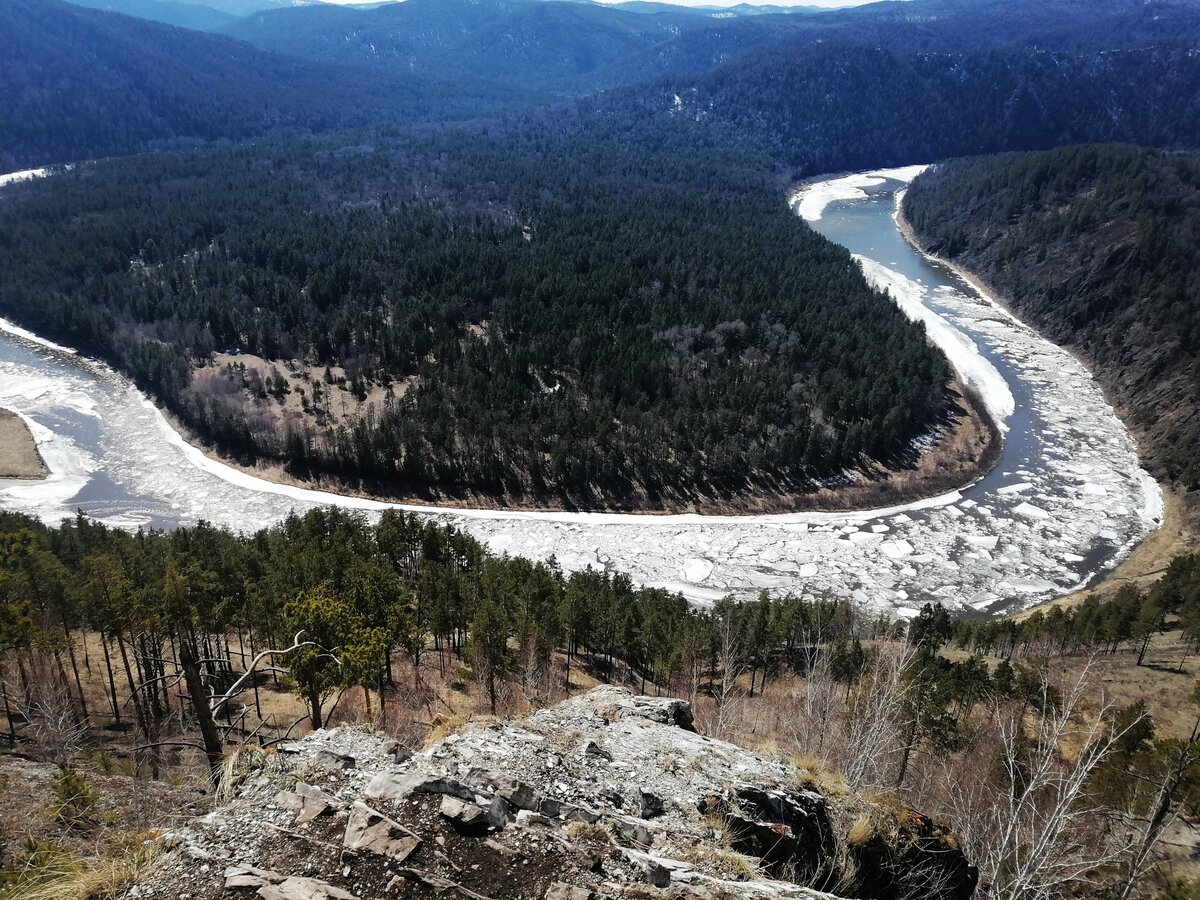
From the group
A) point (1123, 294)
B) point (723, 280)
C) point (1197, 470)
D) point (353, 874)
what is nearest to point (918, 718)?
point (353, 874)

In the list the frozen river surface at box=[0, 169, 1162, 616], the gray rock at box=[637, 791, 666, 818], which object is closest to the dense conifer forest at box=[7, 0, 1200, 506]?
the frozen river surface at box=[0, 169, 1162, 616]

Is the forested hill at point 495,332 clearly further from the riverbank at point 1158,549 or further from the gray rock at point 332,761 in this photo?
the gray rock at point 332,761

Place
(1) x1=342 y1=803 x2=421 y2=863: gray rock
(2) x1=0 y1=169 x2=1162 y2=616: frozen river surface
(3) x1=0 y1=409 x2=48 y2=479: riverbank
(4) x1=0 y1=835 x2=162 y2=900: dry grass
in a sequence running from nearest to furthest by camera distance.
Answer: (4) x1=0 y1=835 x2=162 y2=900: dry grass
(1) x1=342 y1=803 x2=421 y2=863: gray rock
(2) x1=0 y1=169 x2=1162 y2=616: frozen river surface
(3) x1=0 y1=409 x2=48 y2=479: riverbank

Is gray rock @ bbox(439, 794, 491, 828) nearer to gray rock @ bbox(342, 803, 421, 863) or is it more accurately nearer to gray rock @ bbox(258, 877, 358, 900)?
gray rock @ bbox(342, 803, 421, 863)

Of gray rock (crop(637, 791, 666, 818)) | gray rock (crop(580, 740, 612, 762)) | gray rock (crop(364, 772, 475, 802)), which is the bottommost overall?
gray rock (crop(580, 740, 612, 762))

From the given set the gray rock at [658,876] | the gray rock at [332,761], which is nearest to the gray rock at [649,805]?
the gray rock at [658,876]

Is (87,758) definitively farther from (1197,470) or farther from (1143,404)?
(1143,404)
